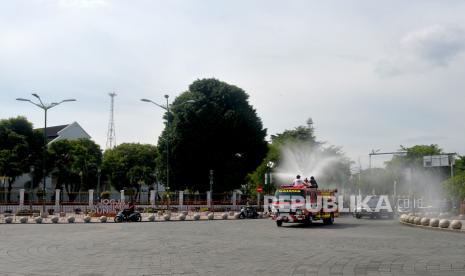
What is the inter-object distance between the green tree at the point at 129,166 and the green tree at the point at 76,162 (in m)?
3.09

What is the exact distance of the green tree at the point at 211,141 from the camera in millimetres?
57031

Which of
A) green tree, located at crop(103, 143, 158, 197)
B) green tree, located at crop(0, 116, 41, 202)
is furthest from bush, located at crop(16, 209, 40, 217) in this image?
green tree, located at crop(103, 143, 158, 197)

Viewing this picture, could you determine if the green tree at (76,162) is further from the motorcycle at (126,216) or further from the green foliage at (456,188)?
the green foliage at (456,188)

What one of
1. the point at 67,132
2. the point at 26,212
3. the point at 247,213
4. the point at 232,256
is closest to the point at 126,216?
the point at 247,213

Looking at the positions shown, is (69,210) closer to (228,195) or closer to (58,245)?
(228,195)

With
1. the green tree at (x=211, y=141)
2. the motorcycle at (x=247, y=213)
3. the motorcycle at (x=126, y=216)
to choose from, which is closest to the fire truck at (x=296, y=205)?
the motorcycle at (x=126, y=216)

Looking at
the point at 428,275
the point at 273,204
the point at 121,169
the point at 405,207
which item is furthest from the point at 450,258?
the point at 121,169

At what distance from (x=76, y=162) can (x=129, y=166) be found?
37.4 ft

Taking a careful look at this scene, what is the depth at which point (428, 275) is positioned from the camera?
37.8 ft

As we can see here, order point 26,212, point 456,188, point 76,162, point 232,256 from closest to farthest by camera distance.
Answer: point 232,256, point 26,212, point 456,188, point 76,162

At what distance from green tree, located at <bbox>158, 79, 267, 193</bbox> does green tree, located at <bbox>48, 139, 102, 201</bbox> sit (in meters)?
21.4

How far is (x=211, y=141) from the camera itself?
57.7 m

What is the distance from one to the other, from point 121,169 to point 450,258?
7430 cm

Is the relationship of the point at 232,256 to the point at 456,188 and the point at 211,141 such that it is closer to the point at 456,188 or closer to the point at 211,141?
the point at 456,188
